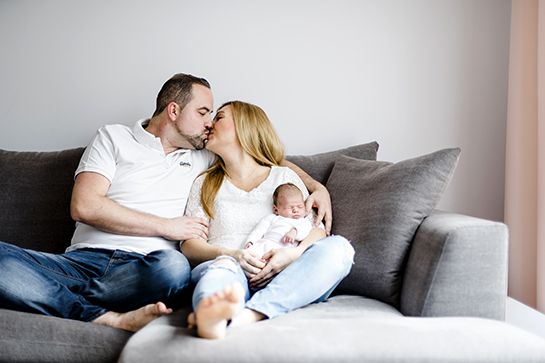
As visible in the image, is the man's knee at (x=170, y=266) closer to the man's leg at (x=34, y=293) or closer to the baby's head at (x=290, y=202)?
the man's leg at (x=34, y=293)

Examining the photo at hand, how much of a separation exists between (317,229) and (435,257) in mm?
466

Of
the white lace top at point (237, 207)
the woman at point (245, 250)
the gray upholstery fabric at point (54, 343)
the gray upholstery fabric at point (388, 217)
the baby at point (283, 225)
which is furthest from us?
the white lace top at point (237, 207)

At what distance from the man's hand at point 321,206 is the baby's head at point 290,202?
0.05m

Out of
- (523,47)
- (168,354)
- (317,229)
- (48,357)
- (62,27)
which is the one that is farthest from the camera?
(62,27)

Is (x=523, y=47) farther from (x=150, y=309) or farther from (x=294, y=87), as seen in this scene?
(x=150, y=309)

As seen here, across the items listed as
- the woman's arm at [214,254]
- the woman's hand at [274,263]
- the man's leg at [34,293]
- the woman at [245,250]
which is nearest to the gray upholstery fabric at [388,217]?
the woman at [245,250]

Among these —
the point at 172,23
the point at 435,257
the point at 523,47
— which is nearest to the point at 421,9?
the point at 523,47

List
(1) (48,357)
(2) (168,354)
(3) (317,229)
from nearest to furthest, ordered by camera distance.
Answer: (2) (168,354)
(1) (48,357)
(3) (317,229)

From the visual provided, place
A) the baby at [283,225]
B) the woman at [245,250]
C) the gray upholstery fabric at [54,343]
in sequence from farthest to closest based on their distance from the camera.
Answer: the baby at [283,225] → the gray upholstery fabric at [54,343] → the woman at [245,250]

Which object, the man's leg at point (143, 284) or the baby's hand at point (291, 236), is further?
the baby's hand at point (291, 236)

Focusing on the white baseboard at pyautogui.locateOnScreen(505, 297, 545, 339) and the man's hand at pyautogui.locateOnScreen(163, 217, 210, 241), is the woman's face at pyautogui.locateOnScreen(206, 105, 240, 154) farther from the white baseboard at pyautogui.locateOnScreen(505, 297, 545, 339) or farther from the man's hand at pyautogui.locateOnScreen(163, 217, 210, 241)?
the white baseboard at pyautogui.locateOnScreen(505, 297, 545, 339)

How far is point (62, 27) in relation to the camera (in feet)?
7.43

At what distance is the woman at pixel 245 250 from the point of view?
0.97 meters

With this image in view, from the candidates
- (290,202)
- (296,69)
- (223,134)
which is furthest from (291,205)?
(296,69)
